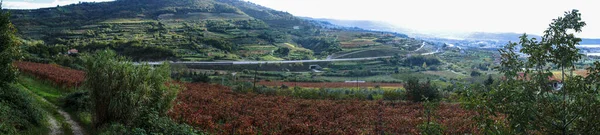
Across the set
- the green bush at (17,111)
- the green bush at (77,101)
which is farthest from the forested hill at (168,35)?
the green bush at (17,111)

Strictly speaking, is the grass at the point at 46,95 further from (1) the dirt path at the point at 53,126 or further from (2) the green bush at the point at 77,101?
(2) the green bush at the point at 77,101

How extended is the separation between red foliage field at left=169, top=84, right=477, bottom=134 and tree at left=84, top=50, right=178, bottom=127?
2.41m

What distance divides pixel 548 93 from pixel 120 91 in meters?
16.6

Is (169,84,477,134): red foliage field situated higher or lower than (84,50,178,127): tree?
lower

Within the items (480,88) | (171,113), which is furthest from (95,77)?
(480,88)

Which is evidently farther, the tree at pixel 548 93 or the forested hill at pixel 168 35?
the forested hill at pixel 168 35

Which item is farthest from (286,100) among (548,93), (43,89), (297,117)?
(548,93)

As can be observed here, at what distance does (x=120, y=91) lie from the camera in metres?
16.8

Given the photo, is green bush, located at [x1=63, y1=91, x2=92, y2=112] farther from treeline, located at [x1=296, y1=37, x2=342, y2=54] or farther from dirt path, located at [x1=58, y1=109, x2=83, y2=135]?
treeline, located at [x1=296, y1=37, x2=342, y2=54]

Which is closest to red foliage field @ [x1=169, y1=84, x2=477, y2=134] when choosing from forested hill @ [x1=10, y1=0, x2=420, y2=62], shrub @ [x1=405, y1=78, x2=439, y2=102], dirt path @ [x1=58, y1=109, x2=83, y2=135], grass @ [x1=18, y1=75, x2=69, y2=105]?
shrub @ [x1=405, y1=78, x2=439, y2=102]

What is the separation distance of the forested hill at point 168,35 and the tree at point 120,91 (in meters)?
41.1

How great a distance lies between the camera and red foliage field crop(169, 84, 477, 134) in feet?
57.9

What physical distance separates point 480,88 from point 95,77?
16974mm

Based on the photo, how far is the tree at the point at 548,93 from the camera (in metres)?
5.20
